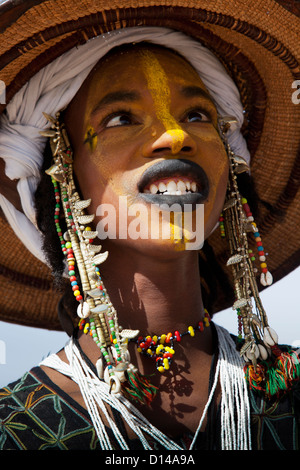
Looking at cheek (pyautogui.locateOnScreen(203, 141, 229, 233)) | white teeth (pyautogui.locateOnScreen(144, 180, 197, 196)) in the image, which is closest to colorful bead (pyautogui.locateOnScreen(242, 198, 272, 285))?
cheek (pyautogui.locateOnScreen(203, 141, 229, 233))

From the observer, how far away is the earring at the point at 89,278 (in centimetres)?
226

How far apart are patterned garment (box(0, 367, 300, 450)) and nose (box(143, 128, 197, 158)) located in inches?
36.1

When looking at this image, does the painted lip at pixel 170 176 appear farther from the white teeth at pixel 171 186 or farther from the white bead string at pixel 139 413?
the white bead string at pixel 139 413

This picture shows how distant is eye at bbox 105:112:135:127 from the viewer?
2428 millimetres

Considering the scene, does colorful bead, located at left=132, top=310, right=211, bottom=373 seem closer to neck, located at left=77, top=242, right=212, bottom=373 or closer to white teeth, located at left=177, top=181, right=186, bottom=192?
neck, located at left=77, top=242, right=212, bottom=373

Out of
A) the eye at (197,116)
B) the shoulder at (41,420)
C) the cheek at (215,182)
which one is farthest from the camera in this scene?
the eye at (197,116)

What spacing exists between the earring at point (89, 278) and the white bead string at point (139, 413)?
2.6 inches

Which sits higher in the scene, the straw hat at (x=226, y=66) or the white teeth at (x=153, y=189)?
Answer: the straw hat at (x=226, y=66)

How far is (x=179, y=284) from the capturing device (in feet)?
8.19

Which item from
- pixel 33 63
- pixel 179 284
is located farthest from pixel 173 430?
pixel 33 63

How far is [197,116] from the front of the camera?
255 centimetres

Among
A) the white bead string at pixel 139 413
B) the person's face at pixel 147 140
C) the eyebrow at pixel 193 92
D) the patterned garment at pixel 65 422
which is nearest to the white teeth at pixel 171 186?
the person's face at pixel 147 140

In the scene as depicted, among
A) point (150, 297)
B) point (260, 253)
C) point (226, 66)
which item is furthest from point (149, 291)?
point (226, 66)
